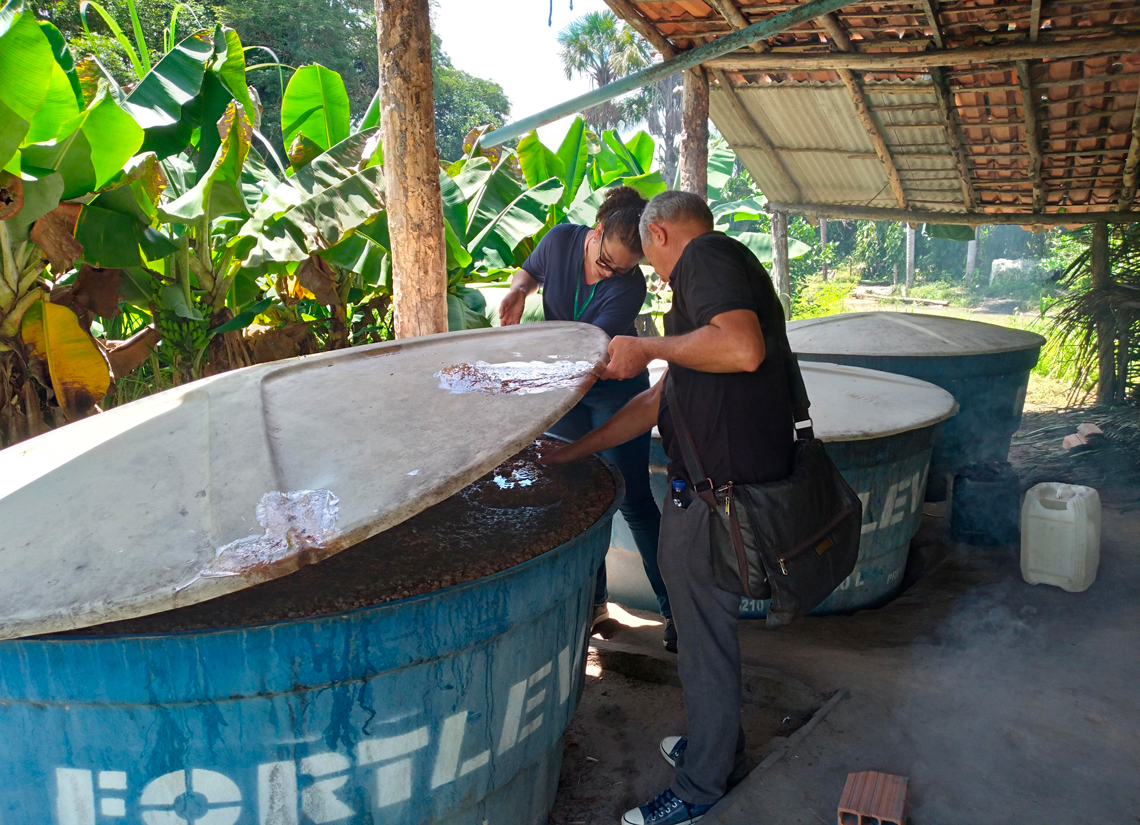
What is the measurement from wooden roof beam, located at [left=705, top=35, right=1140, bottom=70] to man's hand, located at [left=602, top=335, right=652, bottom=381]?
162 inches

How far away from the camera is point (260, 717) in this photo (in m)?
1.55

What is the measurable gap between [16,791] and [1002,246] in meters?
30.0

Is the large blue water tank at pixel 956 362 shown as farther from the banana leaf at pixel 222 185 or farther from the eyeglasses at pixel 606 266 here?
the banana leaf at pixel 222 185

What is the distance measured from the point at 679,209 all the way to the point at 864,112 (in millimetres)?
4914

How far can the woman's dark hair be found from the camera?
2904mm

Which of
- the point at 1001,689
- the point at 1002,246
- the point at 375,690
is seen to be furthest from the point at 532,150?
the point at 1002,246

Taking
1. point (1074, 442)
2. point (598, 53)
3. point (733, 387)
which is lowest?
point (1074, 442)

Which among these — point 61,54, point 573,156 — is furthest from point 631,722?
point 573,156

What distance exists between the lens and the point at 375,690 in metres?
1.61

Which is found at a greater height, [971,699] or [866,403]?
[866,403]

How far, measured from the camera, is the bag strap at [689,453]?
210cm

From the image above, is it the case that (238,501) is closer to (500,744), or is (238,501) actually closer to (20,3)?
(500,744)

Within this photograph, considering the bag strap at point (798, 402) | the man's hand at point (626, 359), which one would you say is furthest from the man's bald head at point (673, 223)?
the bag strap at point (798, 402)

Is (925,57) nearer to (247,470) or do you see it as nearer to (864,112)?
(864,112)
